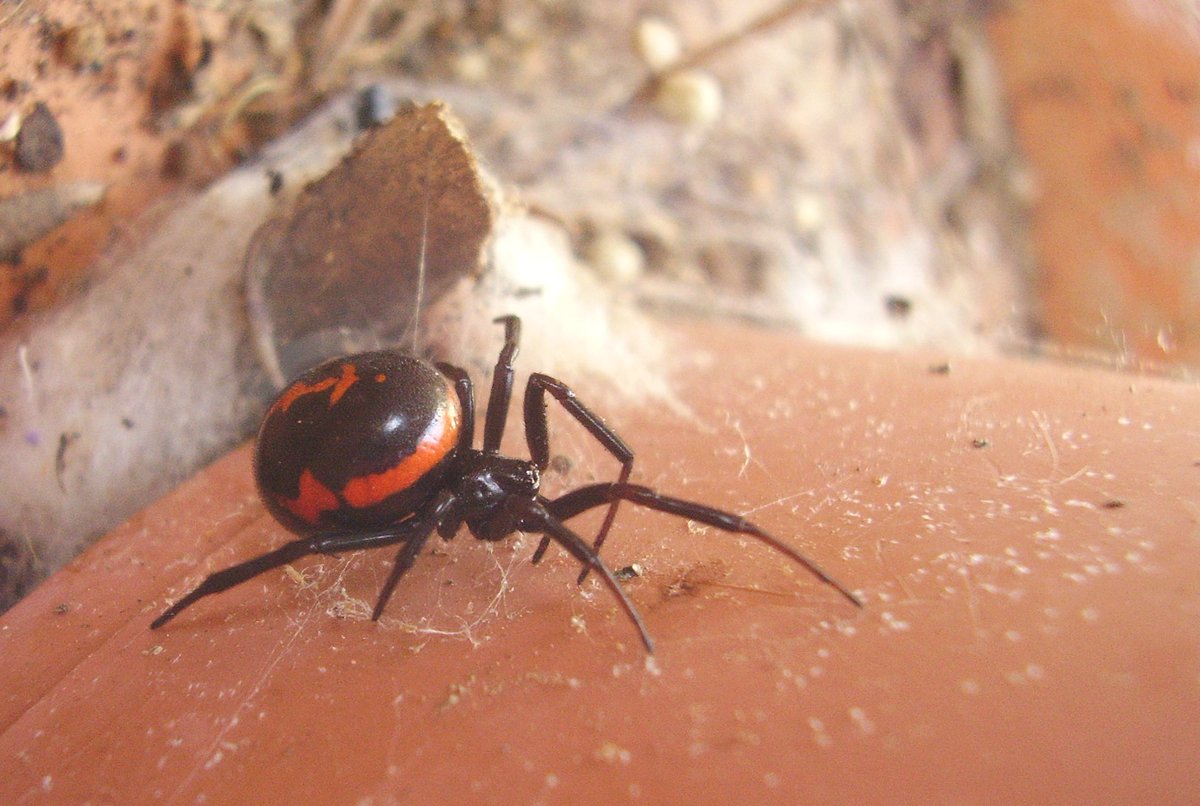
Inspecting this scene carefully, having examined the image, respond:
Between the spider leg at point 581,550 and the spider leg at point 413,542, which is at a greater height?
the spider leg at point 581,550

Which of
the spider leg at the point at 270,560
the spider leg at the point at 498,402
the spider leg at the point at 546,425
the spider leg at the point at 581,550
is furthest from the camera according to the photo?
the spider leg at the point at 498,402

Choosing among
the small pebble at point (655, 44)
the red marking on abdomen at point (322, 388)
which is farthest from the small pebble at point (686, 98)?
the red marking on abdomen at point (322, 388)

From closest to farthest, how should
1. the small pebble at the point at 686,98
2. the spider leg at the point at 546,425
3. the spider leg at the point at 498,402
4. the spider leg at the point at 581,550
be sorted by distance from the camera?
the spider leg at the point at 581,550 → the spider leg at the point at 546,425 → the spider leg at the point at 498,402 → the small pebble at the point at 686,98

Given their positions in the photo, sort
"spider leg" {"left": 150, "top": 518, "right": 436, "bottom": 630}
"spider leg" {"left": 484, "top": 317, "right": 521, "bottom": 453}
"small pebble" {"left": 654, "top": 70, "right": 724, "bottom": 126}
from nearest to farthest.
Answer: "spider leg" {"left": 150, "top": 518, "right": 436, "bottom": 630} < "spider leg" {"left": 484, "top": 317, "right": 521, "bottom": 453} < "small pebble" {"left": 654, "top": 70, "right": 724, "bottom": 126}

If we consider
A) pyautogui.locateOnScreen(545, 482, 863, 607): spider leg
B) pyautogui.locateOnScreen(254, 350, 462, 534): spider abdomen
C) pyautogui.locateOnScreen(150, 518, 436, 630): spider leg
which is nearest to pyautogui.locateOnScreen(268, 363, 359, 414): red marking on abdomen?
pyautogui.locateOnScreen(254, 350, 462, 534): spider abdomen

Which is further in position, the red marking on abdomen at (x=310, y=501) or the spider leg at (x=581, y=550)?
the red marking on abdomen at (x=310, y=501)

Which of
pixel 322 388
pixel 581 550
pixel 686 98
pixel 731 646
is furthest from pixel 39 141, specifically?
pixel 686 98

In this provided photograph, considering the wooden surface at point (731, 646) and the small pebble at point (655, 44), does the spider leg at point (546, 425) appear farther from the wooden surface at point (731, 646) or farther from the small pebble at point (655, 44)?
the small pebble at point (655, 44)

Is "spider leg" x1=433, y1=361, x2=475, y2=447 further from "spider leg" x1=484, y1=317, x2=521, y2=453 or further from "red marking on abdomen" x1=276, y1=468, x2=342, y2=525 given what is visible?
"red marking on abdomen" x1=276, y1=468, x2=342, y2=525

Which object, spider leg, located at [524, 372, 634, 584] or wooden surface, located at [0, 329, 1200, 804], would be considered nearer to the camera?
wooden surface, located at [0, 329, 1200, 804]
